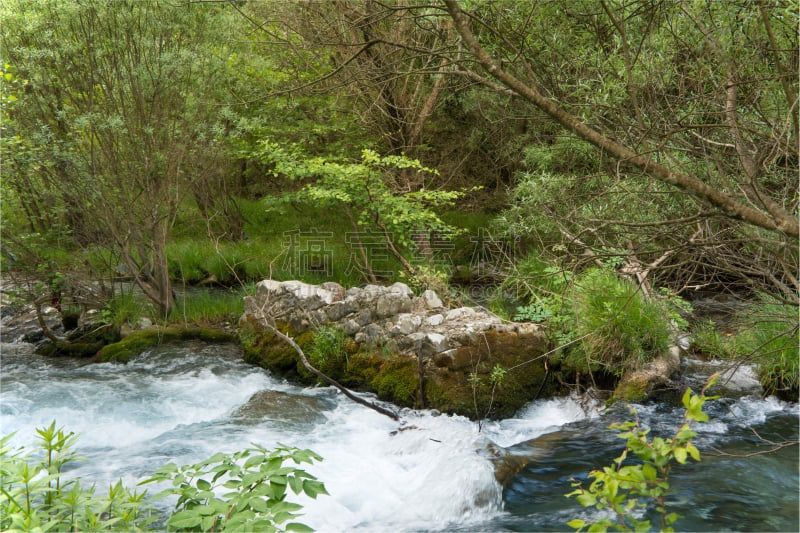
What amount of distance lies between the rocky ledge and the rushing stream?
0.26 metres

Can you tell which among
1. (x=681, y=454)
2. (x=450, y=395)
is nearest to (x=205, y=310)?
(x=450, y=395)

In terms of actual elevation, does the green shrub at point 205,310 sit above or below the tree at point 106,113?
below

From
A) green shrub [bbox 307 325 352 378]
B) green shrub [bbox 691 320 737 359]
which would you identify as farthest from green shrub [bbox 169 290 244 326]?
green shrub [bbox 691 320 737 359]

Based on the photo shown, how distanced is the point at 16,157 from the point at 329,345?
15.8ft

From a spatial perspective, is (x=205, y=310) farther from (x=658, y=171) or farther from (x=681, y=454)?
(x=681, y=454)

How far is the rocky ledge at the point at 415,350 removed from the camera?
6.25 metres

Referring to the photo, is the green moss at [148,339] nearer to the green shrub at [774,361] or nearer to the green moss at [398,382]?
the green moss at [398,382]

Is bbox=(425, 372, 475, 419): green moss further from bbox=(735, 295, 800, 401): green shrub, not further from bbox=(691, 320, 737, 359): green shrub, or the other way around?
bbox=(691, 320, 737, 359): green shrub

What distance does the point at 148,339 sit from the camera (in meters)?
8.66

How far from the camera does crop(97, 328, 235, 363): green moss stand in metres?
8.32

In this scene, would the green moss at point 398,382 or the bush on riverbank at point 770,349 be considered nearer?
the bush on riverbank at point 770,349

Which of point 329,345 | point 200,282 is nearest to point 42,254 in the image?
point 200,282

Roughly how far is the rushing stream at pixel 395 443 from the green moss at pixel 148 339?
0.49 m

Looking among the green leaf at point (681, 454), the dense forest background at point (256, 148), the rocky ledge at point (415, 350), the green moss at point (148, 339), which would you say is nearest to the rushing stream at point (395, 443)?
the rocky ledge at point (415, 350)
